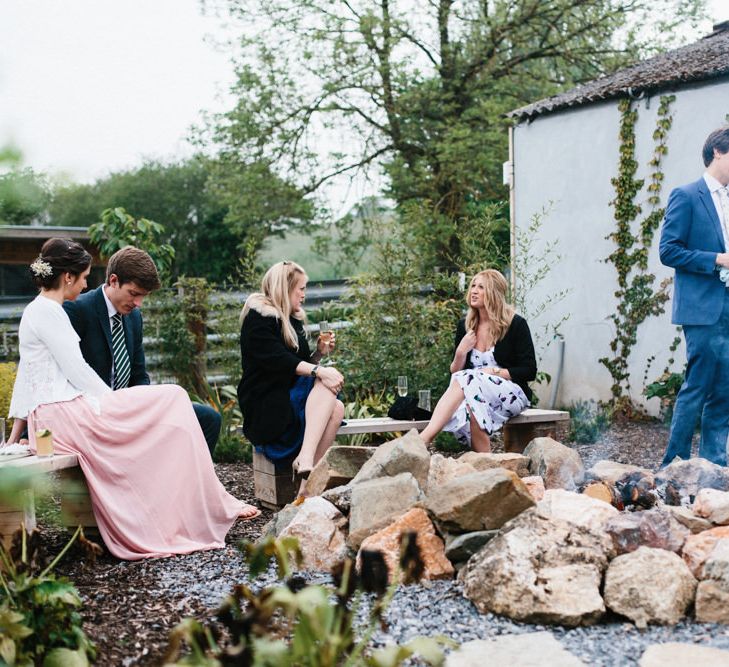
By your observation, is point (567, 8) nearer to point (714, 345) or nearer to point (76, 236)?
point (76, 236)

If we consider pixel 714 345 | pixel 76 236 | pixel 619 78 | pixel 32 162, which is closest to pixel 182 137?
pixel 76 236

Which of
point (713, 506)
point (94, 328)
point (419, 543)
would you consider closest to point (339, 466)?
point (419, 543)

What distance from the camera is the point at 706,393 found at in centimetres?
515

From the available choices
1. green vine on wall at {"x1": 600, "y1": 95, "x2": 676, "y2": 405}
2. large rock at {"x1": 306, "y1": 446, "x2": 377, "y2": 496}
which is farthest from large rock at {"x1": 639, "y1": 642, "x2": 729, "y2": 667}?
green vine on wall at {"x1": 600, "y1": 95, "x2": 676, "y2": 405}

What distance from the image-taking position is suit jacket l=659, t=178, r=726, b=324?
16.5 ft

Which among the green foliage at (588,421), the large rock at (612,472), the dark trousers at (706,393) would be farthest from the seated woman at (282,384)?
the green foliage at (588,421)

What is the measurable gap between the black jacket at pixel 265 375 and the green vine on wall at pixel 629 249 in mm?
4942

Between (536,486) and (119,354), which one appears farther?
(119,354)

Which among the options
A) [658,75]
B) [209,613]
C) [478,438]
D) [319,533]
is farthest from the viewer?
[658,75]

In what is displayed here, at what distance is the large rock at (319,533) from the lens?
368cm

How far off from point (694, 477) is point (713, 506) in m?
0.73

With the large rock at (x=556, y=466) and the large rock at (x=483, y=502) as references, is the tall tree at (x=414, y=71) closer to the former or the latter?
the large rock at (x=556, y=466)

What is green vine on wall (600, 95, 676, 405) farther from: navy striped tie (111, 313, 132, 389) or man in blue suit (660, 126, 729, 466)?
navy striped tie (111, 313, 132, 389)

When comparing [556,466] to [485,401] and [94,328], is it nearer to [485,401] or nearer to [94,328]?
[485,401]
